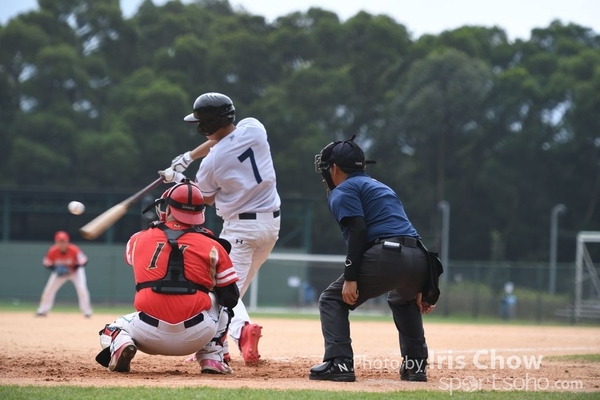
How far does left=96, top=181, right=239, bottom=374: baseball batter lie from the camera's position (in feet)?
24.1

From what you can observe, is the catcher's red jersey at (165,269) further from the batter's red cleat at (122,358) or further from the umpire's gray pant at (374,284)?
the umpire's gray pant at (374,284)

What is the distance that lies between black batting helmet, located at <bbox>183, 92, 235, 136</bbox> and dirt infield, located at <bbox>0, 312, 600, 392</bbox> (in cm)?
222

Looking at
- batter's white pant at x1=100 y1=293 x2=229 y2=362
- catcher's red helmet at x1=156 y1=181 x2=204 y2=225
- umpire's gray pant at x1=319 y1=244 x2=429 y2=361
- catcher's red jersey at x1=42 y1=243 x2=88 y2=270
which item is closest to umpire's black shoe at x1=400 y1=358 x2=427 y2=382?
umpire's gray pant at x1=319 y1=244 x2=429 y2=361

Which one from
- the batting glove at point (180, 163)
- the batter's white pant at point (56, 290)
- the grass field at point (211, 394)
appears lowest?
the batter's white pant at point (56, 290)

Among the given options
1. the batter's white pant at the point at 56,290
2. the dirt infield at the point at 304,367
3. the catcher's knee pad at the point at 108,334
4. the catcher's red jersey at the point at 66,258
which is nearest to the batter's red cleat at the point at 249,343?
the dirt infield at the point at 304,367

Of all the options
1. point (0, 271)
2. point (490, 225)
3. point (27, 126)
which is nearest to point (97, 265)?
point (0, 271)

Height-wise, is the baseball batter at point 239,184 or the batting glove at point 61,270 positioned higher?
the baseball batter at point 239,184

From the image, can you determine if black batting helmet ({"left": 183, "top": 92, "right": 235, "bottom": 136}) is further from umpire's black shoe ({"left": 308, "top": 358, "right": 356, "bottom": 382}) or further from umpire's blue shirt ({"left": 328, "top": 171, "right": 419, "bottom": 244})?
umpire's black shoe ({"left": 308, "top": 358, "right": 356, "bottom": 382})

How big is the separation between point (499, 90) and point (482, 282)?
26.8 m

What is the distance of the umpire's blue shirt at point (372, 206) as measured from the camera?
7387mm

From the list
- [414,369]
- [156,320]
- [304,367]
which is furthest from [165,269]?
[414,369]

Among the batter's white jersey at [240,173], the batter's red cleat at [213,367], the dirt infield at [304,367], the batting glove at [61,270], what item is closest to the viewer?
the dirt infield at [304,367]

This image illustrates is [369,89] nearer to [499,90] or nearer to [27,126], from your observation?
[499,90]

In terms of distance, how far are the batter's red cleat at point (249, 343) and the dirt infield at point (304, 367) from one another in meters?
0.10
